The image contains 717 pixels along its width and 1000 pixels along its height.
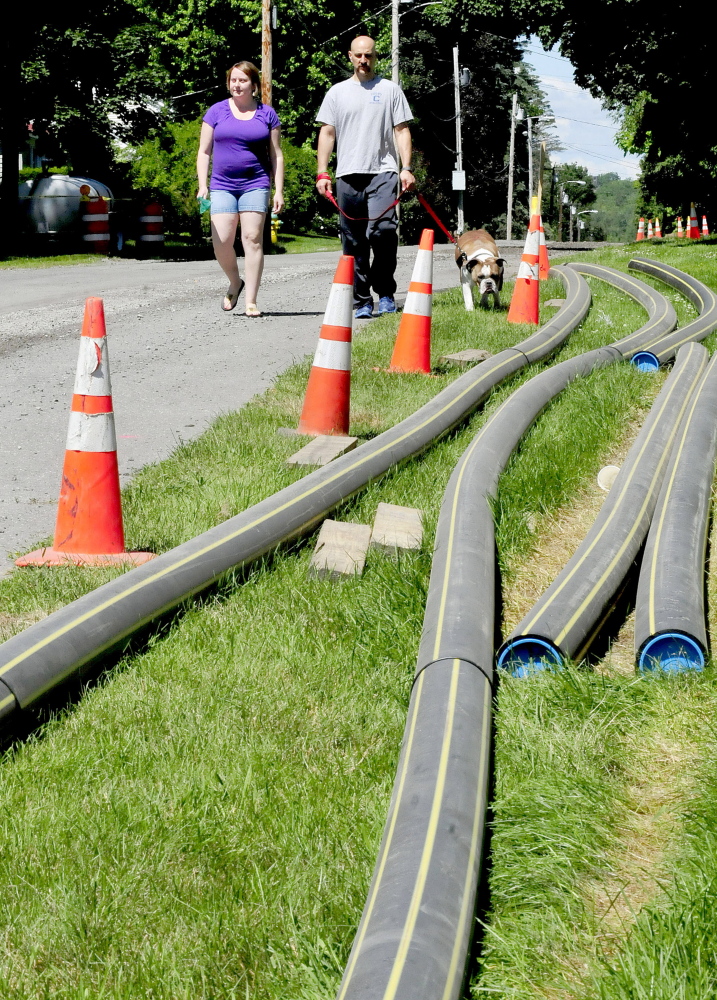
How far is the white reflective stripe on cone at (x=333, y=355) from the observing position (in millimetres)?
5578

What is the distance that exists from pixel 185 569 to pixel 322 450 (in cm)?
174

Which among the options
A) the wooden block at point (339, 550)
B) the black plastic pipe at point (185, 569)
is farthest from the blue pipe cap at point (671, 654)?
the black plastic pipe at point (185, 569)

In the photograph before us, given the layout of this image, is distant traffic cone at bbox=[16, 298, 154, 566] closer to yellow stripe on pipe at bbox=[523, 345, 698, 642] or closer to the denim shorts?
yellow stripe on pipe at bbox=[523, 345, 698, 642]

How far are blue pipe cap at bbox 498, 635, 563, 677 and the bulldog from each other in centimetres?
794

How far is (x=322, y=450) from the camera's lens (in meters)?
5.12

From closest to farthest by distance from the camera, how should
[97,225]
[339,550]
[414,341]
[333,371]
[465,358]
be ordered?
[339,550], [333,371], [414,341], [465,358], [97,225]

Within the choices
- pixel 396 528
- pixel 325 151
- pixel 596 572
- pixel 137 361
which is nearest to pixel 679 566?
pixel 596 572

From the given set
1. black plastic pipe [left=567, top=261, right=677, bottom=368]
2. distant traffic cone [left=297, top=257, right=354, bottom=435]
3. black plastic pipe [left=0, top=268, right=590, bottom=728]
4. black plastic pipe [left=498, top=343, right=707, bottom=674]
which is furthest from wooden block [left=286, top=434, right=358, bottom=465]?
black plastic pipe [left=567, top=261, right=677, bottom=368]

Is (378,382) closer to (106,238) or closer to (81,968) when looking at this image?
(81,968)

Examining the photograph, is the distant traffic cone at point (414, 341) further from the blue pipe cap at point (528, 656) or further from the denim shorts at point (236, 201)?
the blue pipe cap at point (528, 656)

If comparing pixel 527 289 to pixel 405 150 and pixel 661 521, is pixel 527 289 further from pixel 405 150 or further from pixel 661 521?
pixel 661 521

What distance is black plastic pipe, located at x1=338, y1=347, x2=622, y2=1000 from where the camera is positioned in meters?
1.78

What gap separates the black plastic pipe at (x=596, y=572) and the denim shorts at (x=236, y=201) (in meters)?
5.22

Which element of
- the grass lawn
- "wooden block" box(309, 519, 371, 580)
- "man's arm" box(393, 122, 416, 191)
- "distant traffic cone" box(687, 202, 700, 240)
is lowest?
the grass lawn
